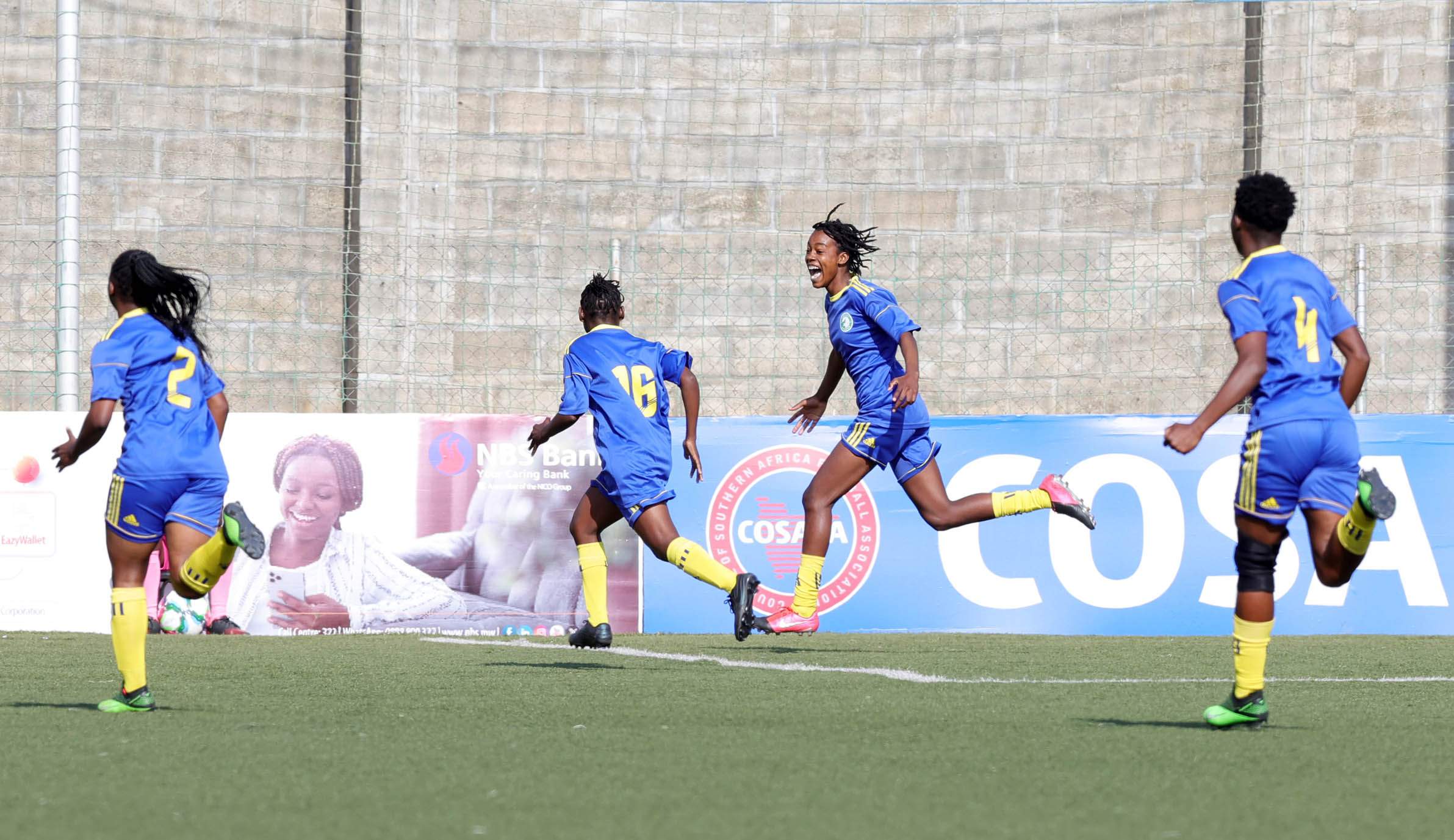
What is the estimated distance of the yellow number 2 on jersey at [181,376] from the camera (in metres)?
5.90

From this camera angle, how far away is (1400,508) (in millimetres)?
9672

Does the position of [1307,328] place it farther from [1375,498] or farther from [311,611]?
[311,611]

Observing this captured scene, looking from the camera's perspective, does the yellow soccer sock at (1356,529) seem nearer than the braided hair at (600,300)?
Yes

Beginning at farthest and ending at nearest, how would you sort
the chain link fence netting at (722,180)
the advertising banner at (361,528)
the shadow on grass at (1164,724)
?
the chain link fence netting at (722,180), the advertising banner at (361,528), the shadow on grass at (1164,724)

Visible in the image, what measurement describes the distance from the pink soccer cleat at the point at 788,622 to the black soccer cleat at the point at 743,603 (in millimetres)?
384

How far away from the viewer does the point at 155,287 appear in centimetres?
592

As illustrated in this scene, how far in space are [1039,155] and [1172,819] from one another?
978 centimetres

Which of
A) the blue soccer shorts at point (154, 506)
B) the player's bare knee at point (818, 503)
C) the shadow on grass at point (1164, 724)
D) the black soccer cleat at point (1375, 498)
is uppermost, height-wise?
the black soccer cleat at point (1375, 498)

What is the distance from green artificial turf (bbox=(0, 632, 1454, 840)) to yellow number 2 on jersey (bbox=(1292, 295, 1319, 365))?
1115mm

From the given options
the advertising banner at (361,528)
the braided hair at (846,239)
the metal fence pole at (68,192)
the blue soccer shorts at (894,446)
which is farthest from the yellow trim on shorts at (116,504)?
the metal fence pole at (68,192)

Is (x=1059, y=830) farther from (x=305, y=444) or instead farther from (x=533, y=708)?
(x=305, y=444)

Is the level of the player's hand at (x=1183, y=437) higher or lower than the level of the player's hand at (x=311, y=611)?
higher

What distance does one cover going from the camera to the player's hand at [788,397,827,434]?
8.64m

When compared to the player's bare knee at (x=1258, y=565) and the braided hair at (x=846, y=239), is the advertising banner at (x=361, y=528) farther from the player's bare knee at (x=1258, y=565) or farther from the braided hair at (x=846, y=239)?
the player's bare knee at (x=1258, y=565)
